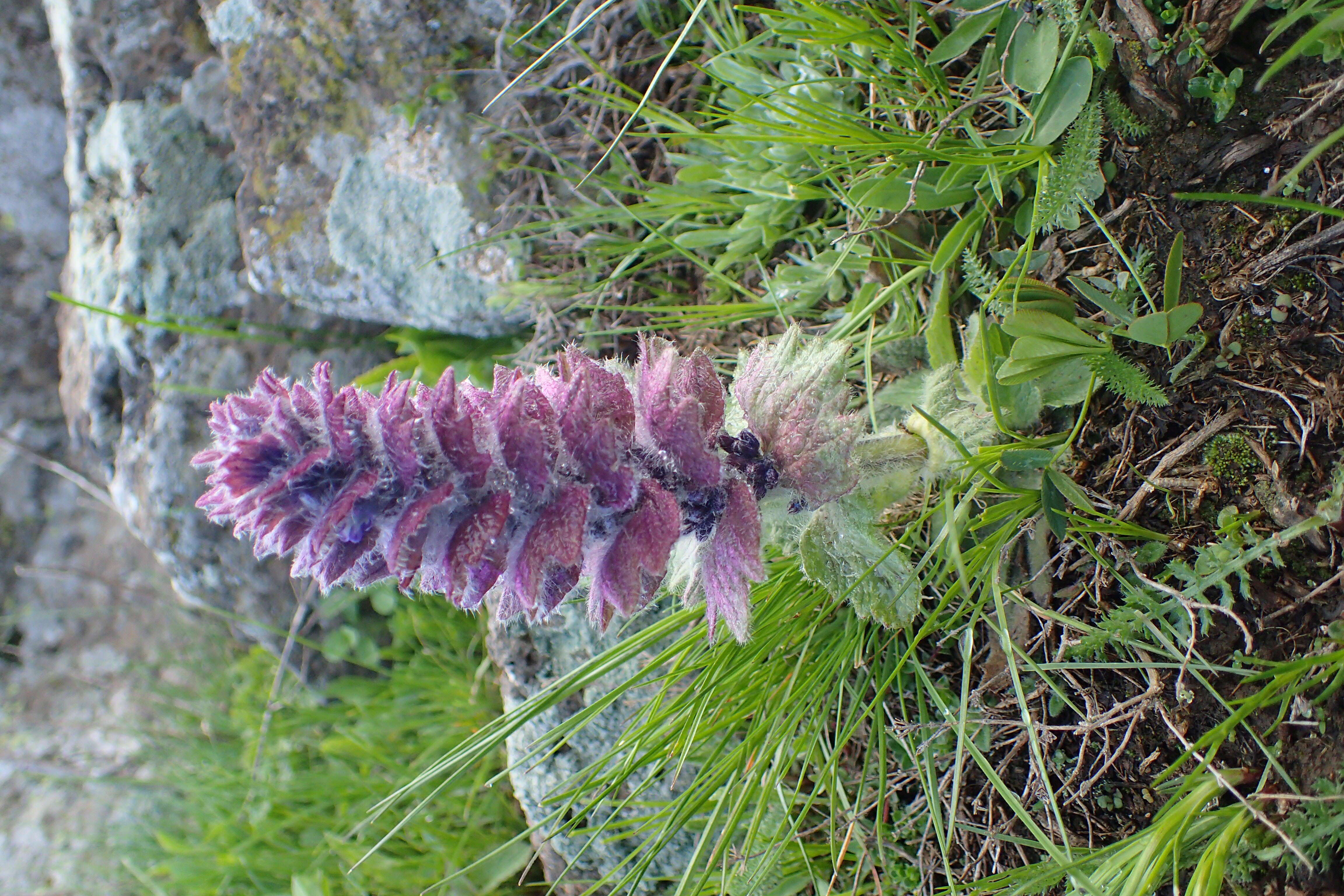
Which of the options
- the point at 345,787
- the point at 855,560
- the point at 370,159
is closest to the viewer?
the point at 855,560

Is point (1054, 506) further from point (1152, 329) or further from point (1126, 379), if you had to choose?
point (1152, 329)

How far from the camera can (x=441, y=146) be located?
375cm

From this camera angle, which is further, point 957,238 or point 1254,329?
point 957,238

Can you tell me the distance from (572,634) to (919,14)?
247 centimetres

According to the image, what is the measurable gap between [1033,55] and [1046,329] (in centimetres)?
72

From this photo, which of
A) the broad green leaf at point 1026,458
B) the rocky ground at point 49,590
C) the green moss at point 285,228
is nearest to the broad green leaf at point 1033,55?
the broad green leaf at point 1026,458

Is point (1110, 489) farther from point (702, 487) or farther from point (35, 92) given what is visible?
point (35, 92)

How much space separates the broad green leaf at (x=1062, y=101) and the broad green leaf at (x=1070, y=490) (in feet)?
2.86

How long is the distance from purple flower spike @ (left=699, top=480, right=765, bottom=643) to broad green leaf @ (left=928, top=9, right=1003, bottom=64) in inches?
52.6

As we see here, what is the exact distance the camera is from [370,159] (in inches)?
152

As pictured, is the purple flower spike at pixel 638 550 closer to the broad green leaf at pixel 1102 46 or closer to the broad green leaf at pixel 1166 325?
the broad green leaf at pixel 1166 325

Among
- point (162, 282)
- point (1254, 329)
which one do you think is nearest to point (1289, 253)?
point (1254, 329)

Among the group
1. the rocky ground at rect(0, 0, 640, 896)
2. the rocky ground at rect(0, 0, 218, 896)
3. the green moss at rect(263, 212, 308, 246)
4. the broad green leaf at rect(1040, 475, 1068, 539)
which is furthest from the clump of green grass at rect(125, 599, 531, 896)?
the broad green leaf at rect(1040, 475, 1068, 539)

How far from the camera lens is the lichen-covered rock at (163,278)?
453 cm
